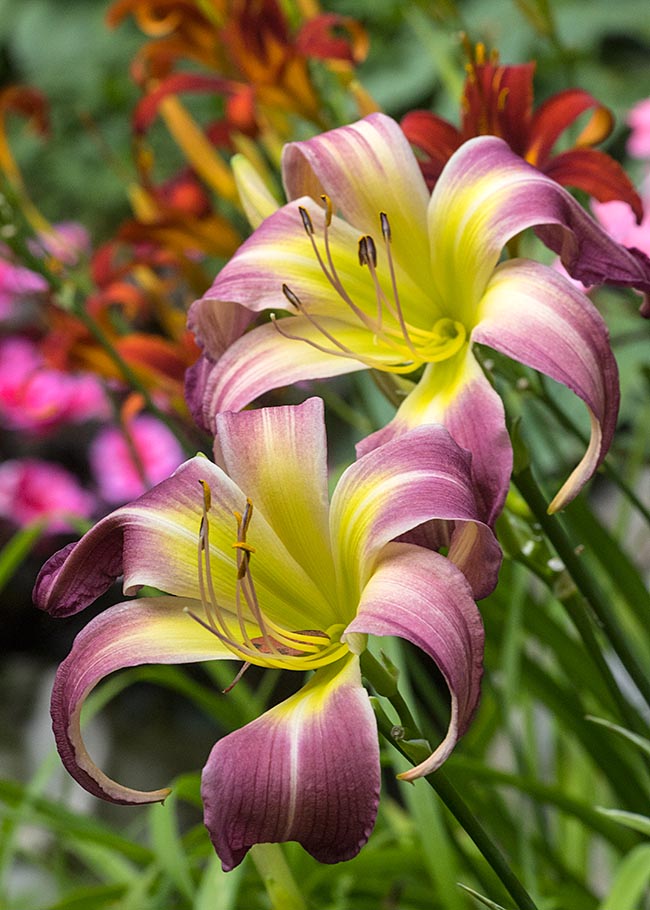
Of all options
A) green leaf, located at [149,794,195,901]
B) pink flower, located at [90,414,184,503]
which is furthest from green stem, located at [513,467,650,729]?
pink flower, located at [90,414,184,503]

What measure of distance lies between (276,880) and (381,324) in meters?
0.27

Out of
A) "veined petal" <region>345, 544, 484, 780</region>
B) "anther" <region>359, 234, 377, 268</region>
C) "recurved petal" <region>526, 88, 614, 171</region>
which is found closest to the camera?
"veined petal" <region>345, 544, 484, 780</region>

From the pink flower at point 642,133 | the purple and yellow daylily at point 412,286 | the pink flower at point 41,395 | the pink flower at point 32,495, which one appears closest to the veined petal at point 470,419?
the purple and yellow daylily at point 412,286

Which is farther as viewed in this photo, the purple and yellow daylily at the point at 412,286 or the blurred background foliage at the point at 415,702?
the blurred background foliage at the point at 415,702

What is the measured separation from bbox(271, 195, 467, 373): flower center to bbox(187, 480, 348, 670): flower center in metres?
0.10

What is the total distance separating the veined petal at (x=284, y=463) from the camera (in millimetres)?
383

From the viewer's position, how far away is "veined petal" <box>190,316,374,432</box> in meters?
0.42

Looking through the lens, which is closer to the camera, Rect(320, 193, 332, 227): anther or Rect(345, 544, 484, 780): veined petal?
Rect(345, 544, 484, 780): veined petal

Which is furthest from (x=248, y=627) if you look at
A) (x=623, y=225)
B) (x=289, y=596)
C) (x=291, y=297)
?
(x=623, y=225)

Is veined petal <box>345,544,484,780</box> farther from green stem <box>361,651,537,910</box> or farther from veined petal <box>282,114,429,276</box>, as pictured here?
veined petal <box>282,114,429,276</box>

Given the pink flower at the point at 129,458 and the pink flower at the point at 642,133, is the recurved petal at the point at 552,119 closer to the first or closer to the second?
the pink flower at the point at 642,133

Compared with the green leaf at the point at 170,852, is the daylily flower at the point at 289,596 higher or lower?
higher

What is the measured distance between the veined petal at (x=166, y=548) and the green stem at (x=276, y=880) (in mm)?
180

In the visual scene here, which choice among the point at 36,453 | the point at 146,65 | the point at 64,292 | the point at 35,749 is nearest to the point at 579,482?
the point at 64,292
